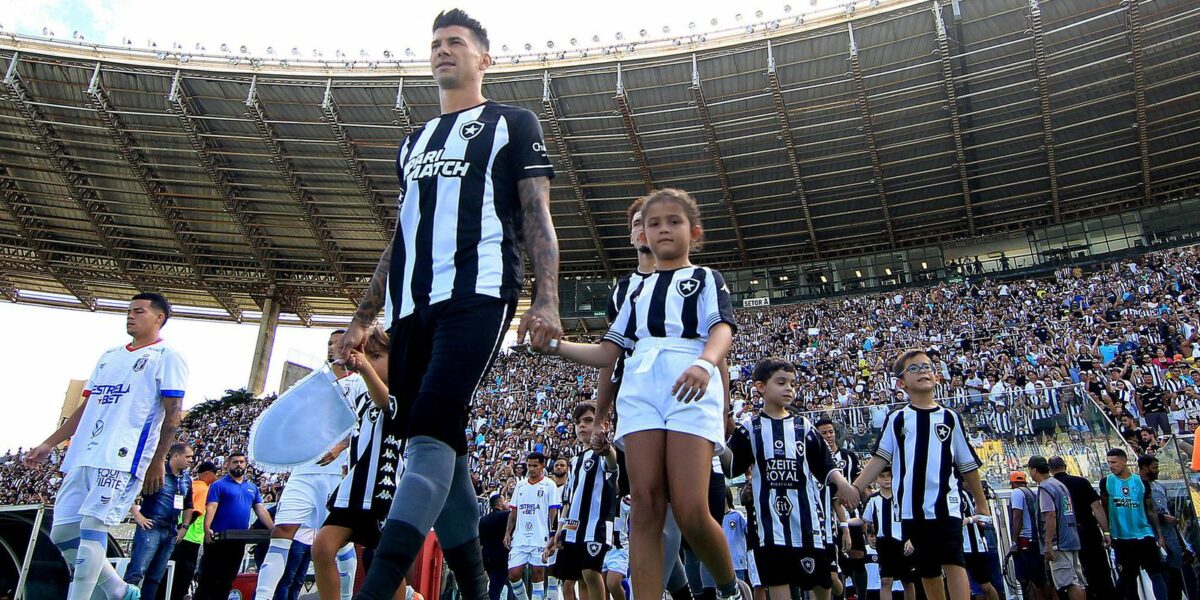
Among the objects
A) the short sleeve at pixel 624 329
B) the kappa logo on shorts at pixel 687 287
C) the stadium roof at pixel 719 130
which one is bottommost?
the short sleeve at pixel 624 329

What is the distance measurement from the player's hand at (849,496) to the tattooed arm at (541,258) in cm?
264

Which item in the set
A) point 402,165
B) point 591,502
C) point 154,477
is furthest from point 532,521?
point 402,165

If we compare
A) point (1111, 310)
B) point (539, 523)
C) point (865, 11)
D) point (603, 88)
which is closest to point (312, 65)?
point (603, 88)

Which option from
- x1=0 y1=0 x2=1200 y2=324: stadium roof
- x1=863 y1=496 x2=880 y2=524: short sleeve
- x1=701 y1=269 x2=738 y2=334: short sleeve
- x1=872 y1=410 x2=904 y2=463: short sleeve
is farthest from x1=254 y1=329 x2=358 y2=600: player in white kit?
x1=0 y1=0 x2=1200 y2=324: stadium roof

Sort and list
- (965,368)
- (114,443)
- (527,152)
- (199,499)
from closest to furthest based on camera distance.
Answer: (527,152) → (114,443) → (199,499) → (965,368)

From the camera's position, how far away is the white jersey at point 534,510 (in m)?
8.52

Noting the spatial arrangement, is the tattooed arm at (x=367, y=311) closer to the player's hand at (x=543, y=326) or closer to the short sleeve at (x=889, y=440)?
the player's hand at (x=543, y=326)

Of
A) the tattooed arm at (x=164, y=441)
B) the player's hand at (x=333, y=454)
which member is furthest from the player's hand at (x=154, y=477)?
the player's hand at (x=333, y=454)

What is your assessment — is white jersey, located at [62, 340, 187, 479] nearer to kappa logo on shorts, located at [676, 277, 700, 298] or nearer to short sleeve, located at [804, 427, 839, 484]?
kappa logo on shorts, located at [676, 277, 700, 298]

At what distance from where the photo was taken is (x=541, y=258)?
262 cm

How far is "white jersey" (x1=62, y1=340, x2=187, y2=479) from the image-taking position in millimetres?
4434

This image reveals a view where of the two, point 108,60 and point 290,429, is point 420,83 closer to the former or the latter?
point 108,60

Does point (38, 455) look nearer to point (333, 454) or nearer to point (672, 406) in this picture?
point (333, 454)

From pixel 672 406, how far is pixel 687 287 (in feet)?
1.96
